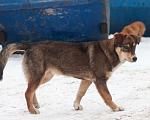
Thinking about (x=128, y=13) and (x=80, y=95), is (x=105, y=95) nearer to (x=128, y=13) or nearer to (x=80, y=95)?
(x=80, y=95)

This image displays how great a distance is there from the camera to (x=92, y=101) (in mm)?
5996

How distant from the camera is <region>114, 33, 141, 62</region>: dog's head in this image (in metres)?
5.26

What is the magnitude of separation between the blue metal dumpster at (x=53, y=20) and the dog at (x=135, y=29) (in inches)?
120

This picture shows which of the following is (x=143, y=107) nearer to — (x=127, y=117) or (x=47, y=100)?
(x=127, y=117)

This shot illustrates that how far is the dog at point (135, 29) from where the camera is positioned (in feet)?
43.1

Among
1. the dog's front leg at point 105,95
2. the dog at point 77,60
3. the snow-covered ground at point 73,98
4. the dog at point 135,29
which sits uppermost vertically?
the dog at point 77,60

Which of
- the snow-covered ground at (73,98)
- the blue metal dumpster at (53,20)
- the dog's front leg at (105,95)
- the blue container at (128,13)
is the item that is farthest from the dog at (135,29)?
the dog's front leg at (105,95)

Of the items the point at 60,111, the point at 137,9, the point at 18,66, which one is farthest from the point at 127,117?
the point at 137,9

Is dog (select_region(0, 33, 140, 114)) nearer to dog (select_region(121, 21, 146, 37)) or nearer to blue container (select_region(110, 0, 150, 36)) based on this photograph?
dog (select_region(121, 21, 146, 37))

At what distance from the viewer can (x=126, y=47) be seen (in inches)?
208

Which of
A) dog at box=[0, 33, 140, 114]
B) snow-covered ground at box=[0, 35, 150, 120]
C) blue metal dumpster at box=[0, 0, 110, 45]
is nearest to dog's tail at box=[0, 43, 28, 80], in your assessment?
dog at box=[0, 33, 140, 114]

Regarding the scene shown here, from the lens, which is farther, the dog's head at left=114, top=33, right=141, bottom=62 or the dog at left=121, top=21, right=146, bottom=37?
the dog at left=121, top=21, right=146, bottom=37

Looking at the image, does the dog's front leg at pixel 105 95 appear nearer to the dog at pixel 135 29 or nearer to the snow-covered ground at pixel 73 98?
the snow-covered ground at pixel 73 98

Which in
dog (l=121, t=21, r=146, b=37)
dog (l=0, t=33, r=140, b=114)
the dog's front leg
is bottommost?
dog (l=121, t=21, r=146, b=37)
